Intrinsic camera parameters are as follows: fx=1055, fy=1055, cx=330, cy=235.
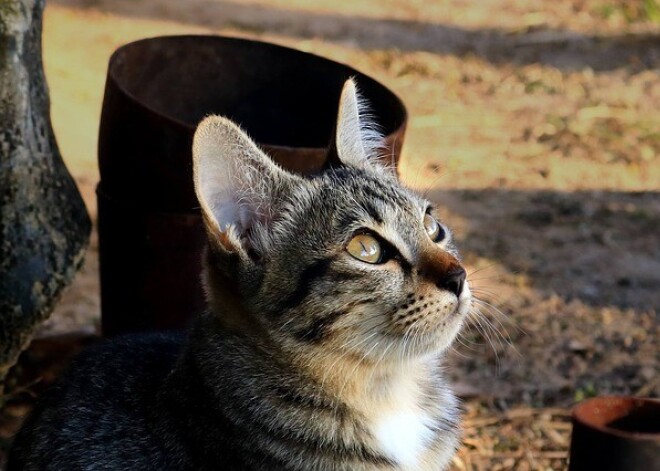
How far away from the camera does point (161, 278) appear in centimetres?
461

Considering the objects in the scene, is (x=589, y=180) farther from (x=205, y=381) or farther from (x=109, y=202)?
(x=205, y=381)

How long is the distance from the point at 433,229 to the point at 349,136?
538mm

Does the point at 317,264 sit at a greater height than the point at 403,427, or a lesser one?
greater

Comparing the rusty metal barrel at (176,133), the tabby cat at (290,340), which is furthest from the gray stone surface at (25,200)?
the tabby cat at (290,340)

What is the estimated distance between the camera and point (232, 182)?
128 inches

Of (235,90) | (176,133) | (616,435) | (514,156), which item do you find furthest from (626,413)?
(514,156)

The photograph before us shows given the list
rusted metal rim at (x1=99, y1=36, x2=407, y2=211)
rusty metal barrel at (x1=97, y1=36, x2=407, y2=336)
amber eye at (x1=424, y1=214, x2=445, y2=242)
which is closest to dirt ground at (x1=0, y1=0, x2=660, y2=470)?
amber eye at (x1=424, y1=214, x2=445, y2=242)

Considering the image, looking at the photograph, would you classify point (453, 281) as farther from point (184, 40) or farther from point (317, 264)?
point (184, 40)

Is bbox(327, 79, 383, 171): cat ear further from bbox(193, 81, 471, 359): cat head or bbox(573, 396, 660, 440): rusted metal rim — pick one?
bbox(573, 396, 660, 440): rusted metal rim

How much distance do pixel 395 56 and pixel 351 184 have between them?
254 inches

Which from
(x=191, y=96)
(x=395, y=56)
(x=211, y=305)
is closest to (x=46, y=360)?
(x=191, y=96)

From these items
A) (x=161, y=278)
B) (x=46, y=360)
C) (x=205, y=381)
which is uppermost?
(x=205, y=381)

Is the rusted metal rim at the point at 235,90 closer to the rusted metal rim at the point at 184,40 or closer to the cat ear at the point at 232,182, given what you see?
the rusted metal rim at the point at 184,40

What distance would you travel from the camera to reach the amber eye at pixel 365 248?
3.28 m
